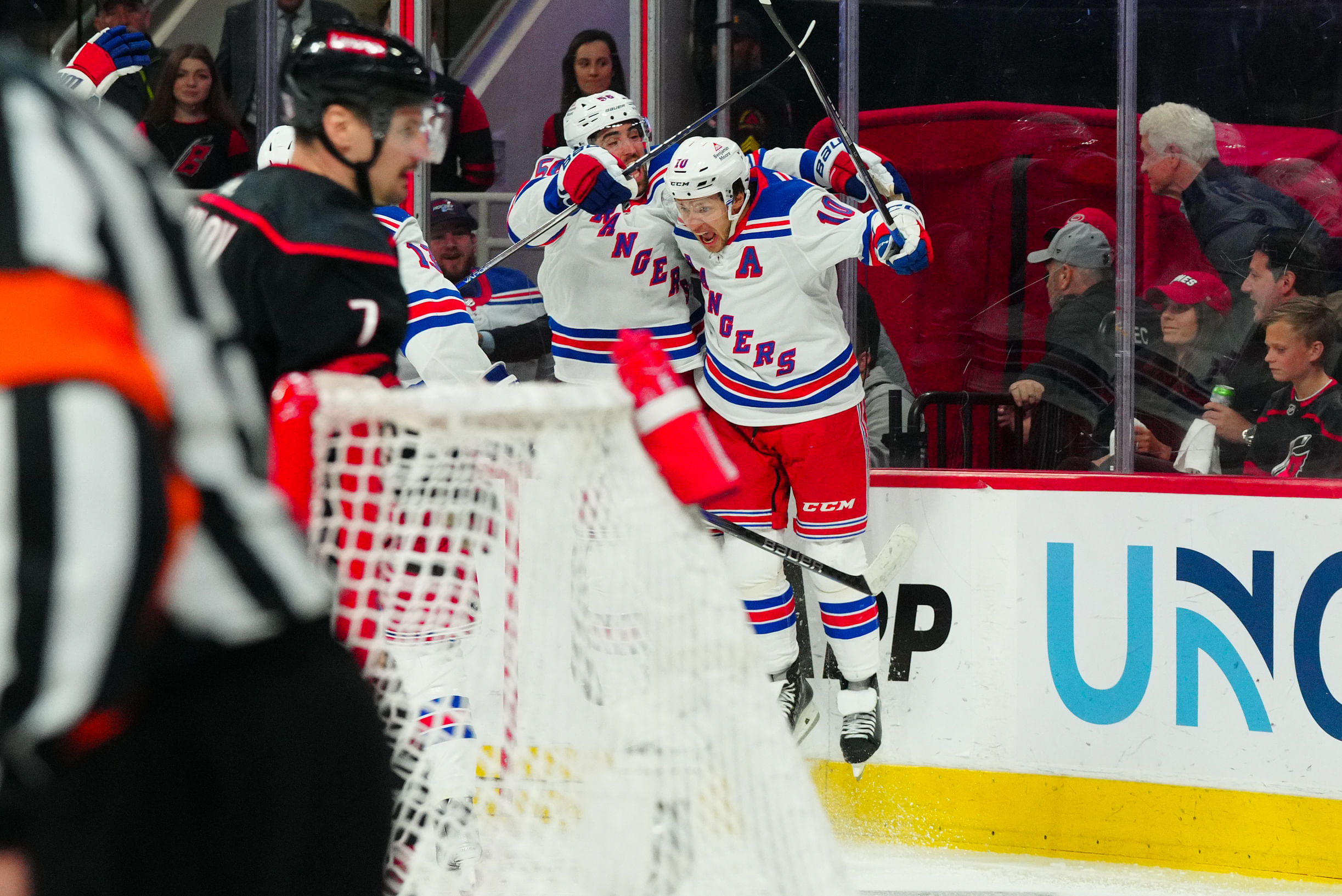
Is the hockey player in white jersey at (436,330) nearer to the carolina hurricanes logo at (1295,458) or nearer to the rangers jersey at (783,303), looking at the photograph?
the rangers jersey at (783,303)

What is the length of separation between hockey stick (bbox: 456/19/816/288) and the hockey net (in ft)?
6.84

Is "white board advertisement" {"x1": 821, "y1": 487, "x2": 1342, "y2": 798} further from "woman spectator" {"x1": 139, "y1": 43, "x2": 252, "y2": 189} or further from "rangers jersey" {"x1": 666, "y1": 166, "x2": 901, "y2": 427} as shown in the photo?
"woman spectator" {"x1": 139, "y1": 43, "x2": 252, "y2": 189}

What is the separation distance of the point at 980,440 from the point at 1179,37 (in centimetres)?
105

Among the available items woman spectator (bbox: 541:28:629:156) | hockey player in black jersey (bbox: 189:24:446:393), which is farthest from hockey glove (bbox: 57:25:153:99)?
hockey player in black jersey (bbox: 189:24:446:393)

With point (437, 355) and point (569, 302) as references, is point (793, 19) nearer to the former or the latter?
point (569, 302)

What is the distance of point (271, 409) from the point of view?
120 cm

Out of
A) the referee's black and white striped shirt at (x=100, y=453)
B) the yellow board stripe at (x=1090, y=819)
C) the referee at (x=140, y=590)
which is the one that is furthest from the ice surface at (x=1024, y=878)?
the referee's black and white striped shirt at (x=100, y=453)

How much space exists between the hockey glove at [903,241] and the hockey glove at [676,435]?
6.42ft

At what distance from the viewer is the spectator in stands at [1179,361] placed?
328 centimetres

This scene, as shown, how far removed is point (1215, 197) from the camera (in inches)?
130

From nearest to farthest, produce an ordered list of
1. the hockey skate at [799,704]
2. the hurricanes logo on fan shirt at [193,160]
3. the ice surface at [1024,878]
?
1. the ice surface at [1024,878]
2. the hockey skate at [799,704]
3. the hurricanes logo on fan shirt at [193,160]

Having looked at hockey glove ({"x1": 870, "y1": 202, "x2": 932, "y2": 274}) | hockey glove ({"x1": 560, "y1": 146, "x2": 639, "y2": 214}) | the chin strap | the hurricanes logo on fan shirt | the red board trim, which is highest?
the hurricanes logo on fan shirt

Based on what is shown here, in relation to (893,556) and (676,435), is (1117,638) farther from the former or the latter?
(676,435)

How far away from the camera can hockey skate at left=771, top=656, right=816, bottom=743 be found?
11.2 feet
